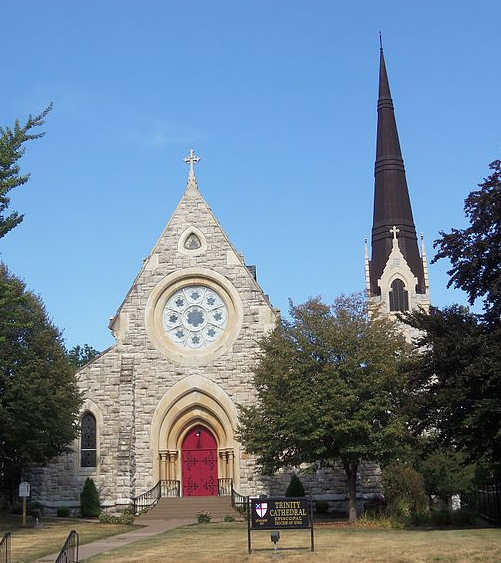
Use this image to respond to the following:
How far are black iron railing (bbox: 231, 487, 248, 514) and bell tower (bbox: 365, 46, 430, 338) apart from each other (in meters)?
15.2

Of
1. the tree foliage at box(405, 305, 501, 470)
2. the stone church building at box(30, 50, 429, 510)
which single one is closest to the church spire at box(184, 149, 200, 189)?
the stone church building at box(30, 50, 429, 510)

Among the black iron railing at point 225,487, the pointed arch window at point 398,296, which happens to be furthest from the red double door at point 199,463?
the pointed arch window at point 398,296

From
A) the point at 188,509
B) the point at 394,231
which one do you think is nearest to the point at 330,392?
the point at 188,509

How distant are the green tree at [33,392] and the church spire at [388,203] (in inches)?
860

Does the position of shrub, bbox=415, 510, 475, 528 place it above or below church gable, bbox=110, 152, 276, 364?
below

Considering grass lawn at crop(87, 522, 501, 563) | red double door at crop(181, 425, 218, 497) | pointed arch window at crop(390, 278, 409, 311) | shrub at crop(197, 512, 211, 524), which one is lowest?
grass lawn at crop(87, 522, 501, 563)

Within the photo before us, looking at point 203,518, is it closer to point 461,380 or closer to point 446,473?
point 446,473

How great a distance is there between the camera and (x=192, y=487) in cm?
3369

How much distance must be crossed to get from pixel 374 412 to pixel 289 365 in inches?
123

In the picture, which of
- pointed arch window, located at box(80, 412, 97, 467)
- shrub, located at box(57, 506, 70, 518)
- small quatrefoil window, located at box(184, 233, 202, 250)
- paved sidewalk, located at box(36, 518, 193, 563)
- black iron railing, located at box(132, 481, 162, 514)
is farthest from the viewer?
small quatrefoil window, located at box(184, 233, 202, 250)

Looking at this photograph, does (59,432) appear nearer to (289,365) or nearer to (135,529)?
(135,529)

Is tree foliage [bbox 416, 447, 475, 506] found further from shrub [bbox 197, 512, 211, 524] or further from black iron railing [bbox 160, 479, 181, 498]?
black iron railing [bbox 160, 479, 181, 498]

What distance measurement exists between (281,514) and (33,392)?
42.2ft

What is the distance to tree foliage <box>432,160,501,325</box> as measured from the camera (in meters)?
19.6
